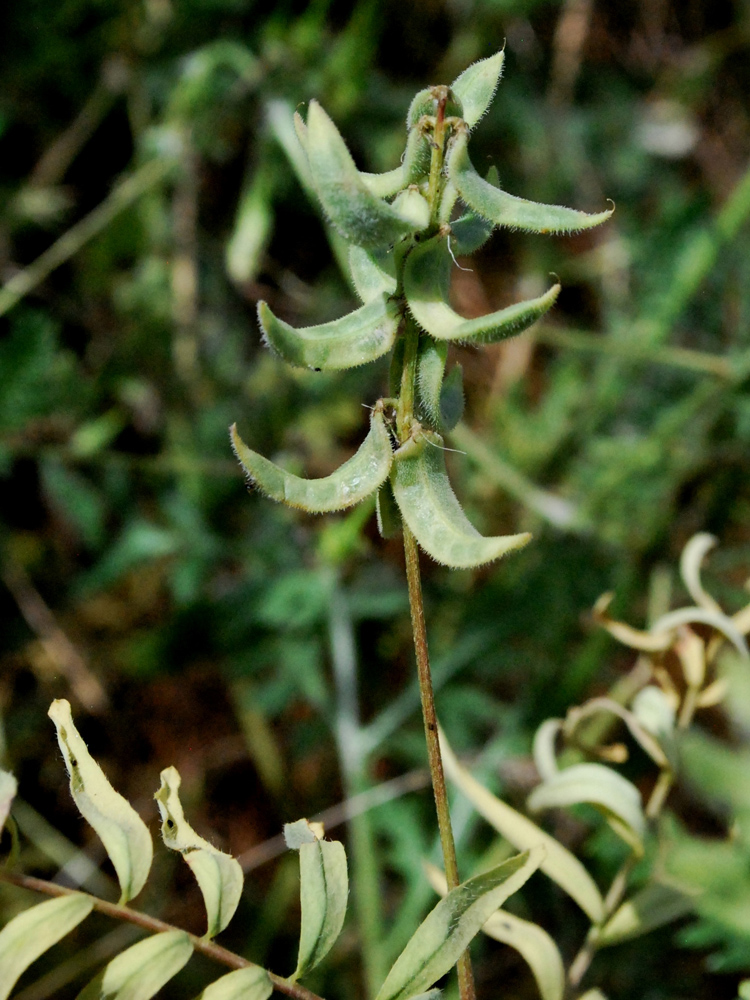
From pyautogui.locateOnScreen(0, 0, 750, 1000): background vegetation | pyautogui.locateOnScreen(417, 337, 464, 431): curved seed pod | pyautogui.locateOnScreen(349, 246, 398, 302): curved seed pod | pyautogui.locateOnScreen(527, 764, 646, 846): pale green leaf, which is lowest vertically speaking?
pyautogui.locateOnScreen(527, 764, 646, 846): pale green leaf

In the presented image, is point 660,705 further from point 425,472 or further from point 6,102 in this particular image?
point 6,102

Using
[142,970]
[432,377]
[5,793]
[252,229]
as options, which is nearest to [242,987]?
[142,970]

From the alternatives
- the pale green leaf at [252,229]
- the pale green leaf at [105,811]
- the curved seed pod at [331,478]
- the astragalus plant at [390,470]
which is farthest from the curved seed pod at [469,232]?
the pale green leaf at [252,229]

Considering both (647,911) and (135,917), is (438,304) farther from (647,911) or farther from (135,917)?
(647,911)

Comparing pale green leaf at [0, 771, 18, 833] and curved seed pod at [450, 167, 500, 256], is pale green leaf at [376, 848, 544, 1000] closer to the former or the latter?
pale green leaf at [0, 771, 18, 833]

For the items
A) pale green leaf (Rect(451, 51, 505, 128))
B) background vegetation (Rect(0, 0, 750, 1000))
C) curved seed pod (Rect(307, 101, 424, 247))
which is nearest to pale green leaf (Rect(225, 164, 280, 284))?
background vegetation (Rect(0, 0, 750, 1000))

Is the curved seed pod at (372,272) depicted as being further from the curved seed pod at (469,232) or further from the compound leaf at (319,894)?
Answer: the compound leaf at (319,894)
